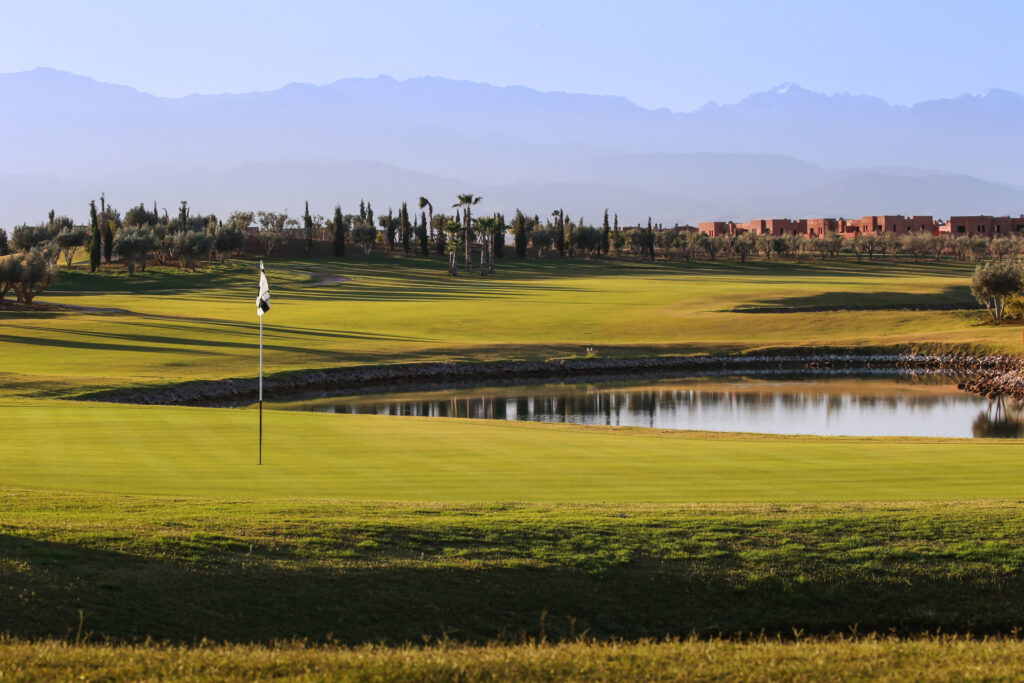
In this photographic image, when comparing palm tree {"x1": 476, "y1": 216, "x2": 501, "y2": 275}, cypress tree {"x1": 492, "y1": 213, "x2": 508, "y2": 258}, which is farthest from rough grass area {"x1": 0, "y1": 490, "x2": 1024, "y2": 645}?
cypress tree {"x1": 492, "y1": 213, "x2": 508, "y2": 258}

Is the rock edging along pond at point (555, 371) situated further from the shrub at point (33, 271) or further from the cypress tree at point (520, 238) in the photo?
the cypress tree at point (520, 238)

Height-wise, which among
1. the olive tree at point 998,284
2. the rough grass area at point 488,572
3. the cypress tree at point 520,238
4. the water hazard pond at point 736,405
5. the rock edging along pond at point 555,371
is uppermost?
the cypress tree at point 520,238

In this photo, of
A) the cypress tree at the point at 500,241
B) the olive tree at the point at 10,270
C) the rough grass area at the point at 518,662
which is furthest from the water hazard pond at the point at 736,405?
the cypress tree at the point at 500,241

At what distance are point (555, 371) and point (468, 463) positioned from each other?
35158mm

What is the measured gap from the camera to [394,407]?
43.2 metres

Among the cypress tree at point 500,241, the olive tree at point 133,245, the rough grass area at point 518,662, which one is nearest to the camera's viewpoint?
the rough grass area at point 518,662

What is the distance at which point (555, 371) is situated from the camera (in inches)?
2170

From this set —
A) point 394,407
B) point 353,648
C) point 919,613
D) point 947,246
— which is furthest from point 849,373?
point 947,246

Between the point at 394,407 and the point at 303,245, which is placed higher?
the point at 303,245

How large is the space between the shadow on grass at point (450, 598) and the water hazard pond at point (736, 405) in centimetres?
2457

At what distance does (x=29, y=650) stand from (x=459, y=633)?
13.1ft

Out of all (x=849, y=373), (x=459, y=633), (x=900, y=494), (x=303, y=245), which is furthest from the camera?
(x=303, y=245)

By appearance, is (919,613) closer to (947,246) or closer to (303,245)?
(303,245)

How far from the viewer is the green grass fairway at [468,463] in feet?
55.3
